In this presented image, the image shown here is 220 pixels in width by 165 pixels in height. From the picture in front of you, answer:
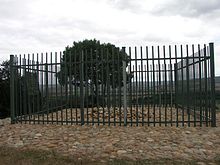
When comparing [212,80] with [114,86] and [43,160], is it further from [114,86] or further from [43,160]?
[43,160]

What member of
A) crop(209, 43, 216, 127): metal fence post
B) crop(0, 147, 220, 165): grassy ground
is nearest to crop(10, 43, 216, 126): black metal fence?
crop(209, 43, 216, 127): metal fence post

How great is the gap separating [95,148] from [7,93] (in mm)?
8313

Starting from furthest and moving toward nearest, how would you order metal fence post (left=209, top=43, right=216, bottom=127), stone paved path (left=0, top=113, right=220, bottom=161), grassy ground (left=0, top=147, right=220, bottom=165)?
metal fence post (left=209, top=43, right=216, bottom=127)
stone paved path (left=0, top=113, right=220, bottom=161)
grassy ground (left=0, top=147, right=220, bottom=165)

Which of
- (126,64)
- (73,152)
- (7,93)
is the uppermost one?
(126,64)

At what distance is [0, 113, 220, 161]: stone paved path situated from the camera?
5312 millimetres

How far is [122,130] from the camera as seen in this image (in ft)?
23.1

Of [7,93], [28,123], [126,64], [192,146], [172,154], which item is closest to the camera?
[172,154]

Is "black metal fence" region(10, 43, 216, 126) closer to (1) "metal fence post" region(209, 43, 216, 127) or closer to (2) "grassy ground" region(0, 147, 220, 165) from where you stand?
(1) "metal fence post" region(209, 43, 216, 127)

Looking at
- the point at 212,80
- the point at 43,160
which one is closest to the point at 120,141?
the point at 43,160

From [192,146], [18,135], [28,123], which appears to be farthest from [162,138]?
[28,123]

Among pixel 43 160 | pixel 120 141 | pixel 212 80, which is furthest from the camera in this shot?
pixel 212 80

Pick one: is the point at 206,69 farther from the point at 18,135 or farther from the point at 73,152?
the point at 18,135

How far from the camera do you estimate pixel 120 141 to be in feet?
19.9

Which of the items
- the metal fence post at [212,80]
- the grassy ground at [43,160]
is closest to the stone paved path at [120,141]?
the grassy ground at [43,160]
